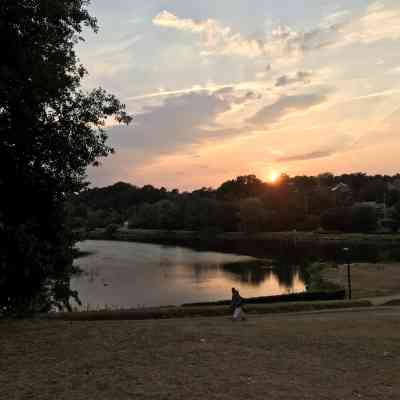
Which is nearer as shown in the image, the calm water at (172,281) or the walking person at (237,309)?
the walking person at (237,309)

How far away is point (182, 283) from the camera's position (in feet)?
160

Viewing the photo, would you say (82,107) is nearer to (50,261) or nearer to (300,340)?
(50,261)

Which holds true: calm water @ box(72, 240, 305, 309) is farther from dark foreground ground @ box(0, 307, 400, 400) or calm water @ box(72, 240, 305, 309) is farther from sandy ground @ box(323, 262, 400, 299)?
dark foreground ground @ box(0, 307, 400, 400)

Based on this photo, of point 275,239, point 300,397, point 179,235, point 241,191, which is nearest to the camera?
point 300,397

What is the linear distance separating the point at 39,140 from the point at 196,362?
8.13 meters

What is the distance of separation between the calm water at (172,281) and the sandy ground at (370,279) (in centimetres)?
400

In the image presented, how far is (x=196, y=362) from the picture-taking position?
9688 millimetres

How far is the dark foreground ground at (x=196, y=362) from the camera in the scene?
796cm

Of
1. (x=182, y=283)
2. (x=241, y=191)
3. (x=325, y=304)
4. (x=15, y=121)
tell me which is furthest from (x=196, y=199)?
(x=15, y=121)

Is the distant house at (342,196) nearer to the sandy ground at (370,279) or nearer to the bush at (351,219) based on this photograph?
the bush at (351,219)

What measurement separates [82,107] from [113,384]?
926cm

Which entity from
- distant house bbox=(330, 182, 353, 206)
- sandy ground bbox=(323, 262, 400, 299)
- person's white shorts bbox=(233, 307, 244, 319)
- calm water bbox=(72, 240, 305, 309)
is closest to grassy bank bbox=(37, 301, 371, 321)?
person's white shorts bbox=(233, 307, 244, 319)

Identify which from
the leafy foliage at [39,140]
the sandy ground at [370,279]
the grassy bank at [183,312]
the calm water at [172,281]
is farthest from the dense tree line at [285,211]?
the leafy foliage at [39,140]

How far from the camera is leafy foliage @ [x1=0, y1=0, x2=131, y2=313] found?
1277 centimetres
